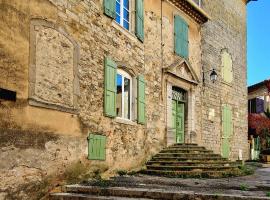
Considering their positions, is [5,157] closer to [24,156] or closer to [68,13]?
[24,156]

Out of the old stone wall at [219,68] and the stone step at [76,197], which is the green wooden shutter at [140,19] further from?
the stone step at [76,197]

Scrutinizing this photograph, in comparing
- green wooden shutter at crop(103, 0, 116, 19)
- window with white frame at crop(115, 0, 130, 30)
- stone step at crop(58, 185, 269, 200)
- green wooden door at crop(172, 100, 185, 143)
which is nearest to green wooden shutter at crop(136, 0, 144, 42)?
window with white frame at crop(115, 0, 130, 30)

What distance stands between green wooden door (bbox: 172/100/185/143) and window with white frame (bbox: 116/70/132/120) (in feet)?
8.92

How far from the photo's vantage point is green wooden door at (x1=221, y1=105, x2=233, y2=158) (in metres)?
14.5

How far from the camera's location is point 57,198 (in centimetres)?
634

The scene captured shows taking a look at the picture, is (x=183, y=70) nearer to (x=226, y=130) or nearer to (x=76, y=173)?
(x=226, y=130)

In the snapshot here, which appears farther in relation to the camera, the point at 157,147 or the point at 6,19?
the point at 157,147

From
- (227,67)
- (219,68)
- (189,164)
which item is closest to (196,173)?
(189,164)

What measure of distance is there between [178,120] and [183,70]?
178 centimetres

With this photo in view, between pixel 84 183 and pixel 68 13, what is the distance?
140 inches

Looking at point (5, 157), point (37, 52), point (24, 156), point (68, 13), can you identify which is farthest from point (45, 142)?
point (68, 13)

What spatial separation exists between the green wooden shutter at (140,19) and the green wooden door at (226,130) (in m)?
6.22

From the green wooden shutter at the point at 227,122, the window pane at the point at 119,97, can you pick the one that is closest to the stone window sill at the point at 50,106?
the window pane at the point at 119,97

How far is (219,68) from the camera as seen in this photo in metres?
14.8
